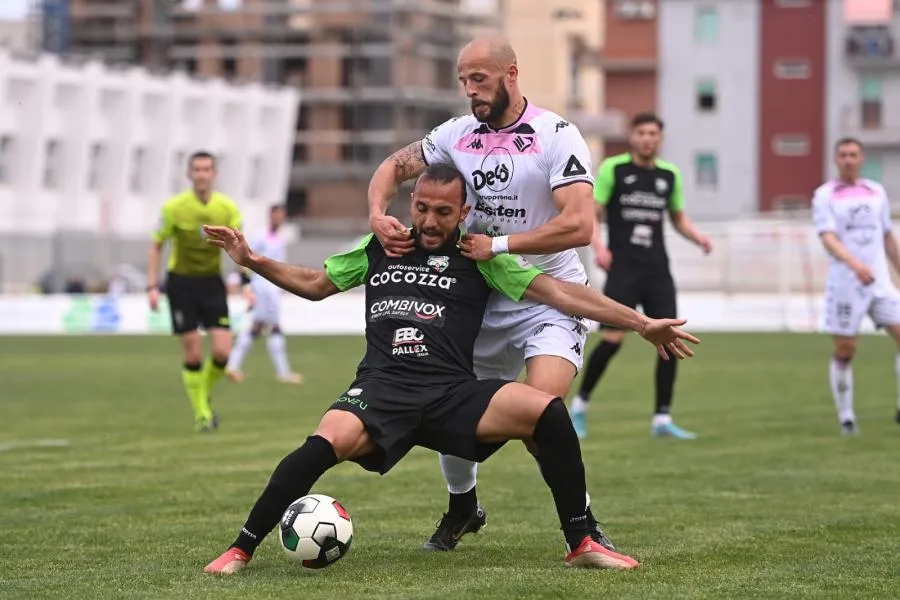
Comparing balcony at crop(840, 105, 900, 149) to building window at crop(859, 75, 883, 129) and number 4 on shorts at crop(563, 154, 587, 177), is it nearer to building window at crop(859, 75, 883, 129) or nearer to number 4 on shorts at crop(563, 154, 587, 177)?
building window at crop(859, 75, 883, 129)

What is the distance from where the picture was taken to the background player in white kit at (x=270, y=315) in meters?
22.4

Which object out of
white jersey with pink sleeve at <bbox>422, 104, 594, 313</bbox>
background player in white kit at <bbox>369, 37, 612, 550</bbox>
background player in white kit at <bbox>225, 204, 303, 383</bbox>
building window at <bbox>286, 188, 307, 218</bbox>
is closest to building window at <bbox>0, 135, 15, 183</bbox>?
building window at <bbox>286, 188, 307, 218</bbox>

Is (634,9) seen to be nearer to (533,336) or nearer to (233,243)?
(533,336)

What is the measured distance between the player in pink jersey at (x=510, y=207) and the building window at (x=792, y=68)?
7268cm

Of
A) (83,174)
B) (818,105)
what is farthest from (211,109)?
(818,105)

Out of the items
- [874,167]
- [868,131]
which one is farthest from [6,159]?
[874,167]

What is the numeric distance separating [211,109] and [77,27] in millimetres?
13278

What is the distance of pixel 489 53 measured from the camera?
25.0ft

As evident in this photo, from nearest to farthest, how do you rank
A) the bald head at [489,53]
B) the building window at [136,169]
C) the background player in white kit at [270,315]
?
1. the bald head at [489,53]
2. the background player in white kit at [270,315]
3. the building window at [136,169]

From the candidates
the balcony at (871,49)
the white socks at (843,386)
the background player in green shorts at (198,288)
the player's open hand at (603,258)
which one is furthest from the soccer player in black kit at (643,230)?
the balcony at (871,49)

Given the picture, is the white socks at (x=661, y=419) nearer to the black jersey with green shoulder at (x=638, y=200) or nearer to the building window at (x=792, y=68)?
the black jersey with green shoulder at (x=638, y=200)

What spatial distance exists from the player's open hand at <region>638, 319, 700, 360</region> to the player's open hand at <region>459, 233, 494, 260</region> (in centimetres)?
71

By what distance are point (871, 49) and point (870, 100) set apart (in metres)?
2.72

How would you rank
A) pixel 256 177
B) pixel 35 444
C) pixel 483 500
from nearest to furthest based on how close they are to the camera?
pixel 483 500
pixel 35 444
pixel 256 177
